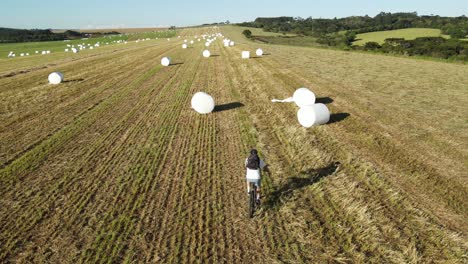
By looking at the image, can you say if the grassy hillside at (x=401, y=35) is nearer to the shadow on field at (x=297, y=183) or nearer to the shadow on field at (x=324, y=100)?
the shadow on field at (x=324, y=100)

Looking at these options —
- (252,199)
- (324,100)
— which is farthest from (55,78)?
(252,199)

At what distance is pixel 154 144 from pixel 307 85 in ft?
65.2

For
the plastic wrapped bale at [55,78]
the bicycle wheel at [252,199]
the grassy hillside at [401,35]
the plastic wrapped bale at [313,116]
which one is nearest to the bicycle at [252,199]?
the bicycle wheel at [252,199]

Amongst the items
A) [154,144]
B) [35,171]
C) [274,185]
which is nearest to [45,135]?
[35,171]

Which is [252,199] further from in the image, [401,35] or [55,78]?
[401,35]

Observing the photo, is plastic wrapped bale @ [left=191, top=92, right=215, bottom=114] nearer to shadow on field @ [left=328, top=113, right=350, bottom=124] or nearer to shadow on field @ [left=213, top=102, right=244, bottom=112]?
shadow on field @ [left=213, top=102, right=244, bottom=112]

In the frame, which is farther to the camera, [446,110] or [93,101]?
[93,101]

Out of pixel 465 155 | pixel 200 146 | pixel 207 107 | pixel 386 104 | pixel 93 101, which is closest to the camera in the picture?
pixel 465 155

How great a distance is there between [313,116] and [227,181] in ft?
27.2

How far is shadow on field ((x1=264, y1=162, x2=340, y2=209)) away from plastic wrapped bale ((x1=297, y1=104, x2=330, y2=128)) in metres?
A: 5.00

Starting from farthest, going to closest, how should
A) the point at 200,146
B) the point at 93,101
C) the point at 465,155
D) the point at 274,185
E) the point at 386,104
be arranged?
the point at 93,101
the point at 386,104
the point at 200,146
the point at 465,155
the point at 274,185

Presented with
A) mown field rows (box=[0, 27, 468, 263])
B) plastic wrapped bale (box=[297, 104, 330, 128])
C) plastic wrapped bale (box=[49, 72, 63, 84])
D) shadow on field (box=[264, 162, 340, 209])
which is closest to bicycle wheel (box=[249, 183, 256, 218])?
mown field rows (box=[0, 27, 468, 263])

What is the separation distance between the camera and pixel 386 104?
2598 cm

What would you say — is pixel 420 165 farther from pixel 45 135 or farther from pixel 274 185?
pixel 45 135
